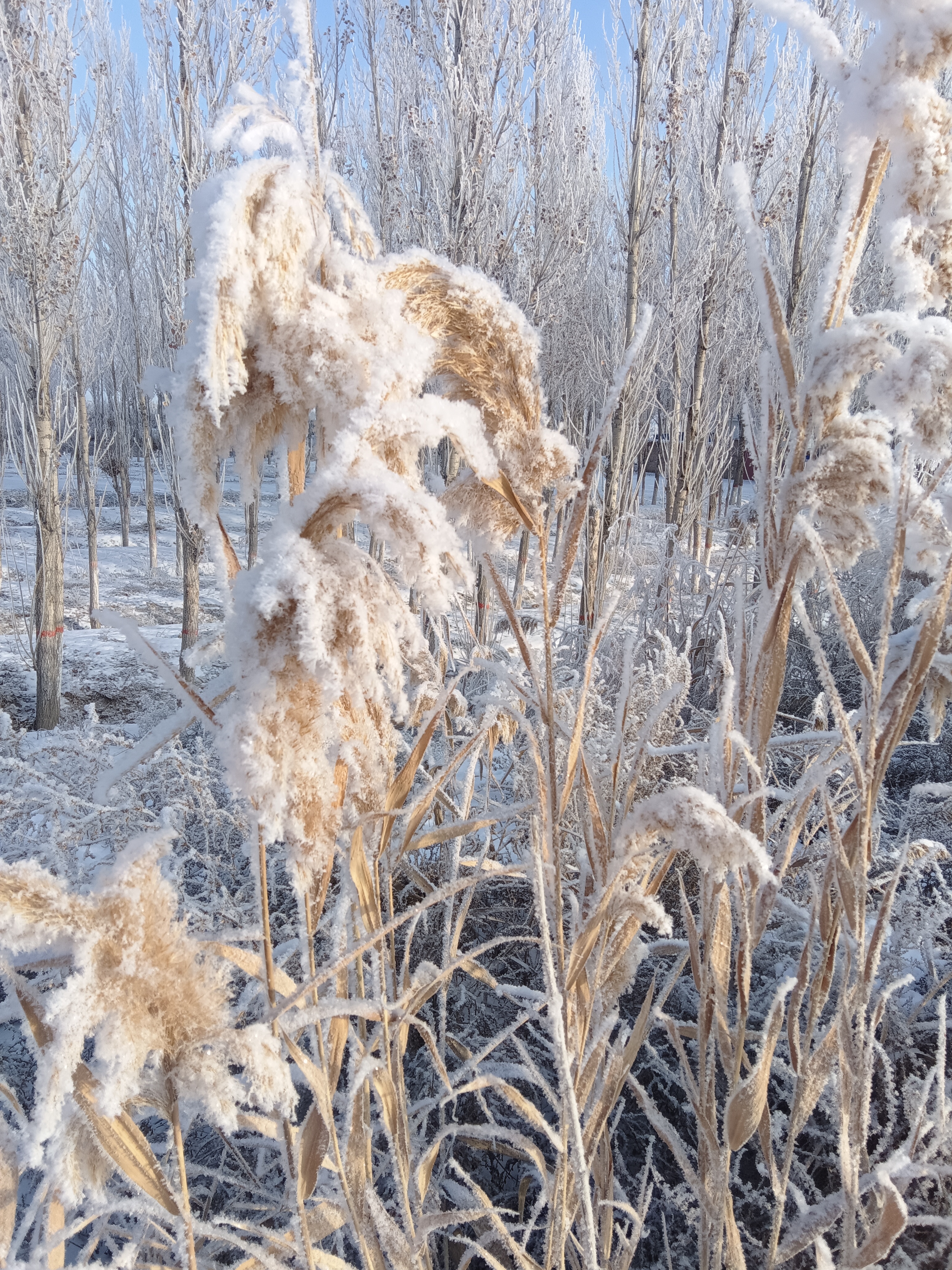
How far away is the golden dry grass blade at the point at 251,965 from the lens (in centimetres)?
69

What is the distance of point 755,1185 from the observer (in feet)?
4.76

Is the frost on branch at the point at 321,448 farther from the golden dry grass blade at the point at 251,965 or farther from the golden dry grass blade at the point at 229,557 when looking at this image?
the golden dry grass blade at the point at 251,965

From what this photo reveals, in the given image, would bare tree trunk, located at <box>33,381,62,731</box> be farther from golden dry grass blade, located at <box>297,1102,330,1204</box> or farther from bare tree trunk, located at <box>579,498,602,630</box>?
golden dry grass blade, located at <box>297,1102,330,1204</box>

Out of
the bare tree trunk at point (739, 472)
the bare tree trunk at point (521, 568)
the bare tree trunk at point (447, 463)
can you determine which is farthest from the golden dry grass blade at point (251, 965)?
the bare tree trunk at point (739, 472)

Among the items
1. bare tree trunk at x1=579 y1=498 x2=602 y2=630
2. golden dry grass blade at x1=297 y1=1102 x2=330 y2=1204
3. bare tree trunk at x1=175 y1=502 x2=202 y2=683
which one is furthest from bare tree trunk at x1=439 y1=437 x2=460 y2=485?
golden dry grass blade at x1=297 y1=1102 x2=330 y2=1204

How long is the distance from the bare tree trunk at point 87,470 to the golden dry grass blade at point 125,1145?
7512 mm

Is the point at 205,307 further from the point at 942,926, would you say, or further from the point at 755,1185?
the point at 942,926

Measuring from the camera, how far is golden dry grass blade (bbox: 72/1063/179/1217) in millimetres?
606

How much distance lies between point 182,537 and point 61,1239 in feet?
16.5

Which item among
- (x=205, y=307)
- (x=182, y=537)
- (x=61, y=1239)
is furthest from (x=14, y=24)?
(x=61, y=1239)

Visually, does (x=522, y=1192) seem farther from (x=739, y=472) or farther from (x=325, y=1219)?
(x=739, y=472)

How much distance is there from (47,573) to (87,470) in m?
4.31

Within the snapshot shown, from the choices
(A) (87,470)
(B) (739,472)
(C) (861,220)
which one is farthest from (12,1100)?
(B) (739,472)

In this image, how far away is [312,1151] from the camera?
2.34ft
